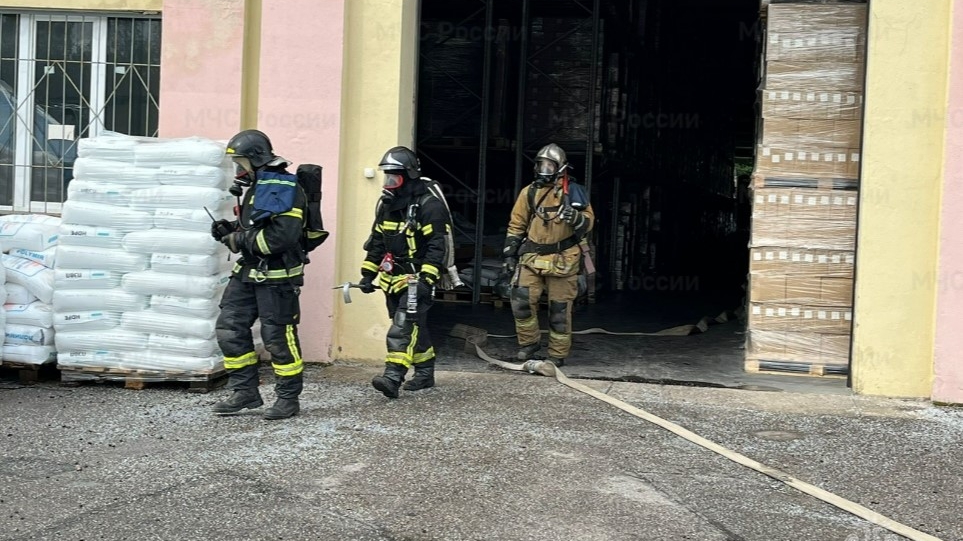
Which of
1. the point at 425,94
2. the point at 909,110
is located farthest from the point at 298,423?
the point at 425,94

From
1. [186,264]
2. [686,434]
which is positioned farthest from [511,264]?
[686,434]

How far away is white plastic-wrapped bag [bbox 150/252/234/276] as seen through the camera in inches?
287

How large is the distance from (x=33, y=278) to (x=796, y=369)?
20.4 ft

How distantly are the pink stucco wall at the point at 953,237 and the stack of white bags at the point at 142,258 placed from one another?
18.0 ft

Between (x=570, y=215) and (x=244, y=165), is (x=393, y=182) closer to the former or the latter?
(x=244, y=165)

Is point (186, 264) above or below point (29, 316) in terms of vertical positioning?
→ above

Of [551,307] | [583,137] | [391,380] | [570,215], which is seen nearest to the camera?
[391,380]

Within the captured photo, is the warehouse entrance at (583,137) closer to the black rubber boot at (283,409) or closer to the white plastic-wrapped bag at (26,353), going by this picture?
the black rubber boot at (283,409)

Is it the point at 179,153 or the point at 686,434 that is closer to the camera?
the point at 686,434

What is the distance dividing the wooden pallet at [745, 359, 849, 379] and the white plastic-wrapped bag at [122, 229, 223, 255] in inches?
178

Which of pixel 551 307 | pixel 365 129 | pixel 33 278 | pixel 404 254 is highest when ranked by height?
pixel 365 129

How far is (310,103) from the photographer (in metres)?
8.19

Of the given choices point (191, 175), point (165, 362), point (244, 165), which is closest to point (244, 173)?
point (244, 165)

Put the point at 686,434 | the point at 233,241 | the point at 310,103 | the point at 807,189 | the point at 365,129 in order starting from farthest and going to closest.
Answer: the point at 365,129 → the point at 310,103 → the point at 807,189 → the point at 233,241 → the point at 686,434
